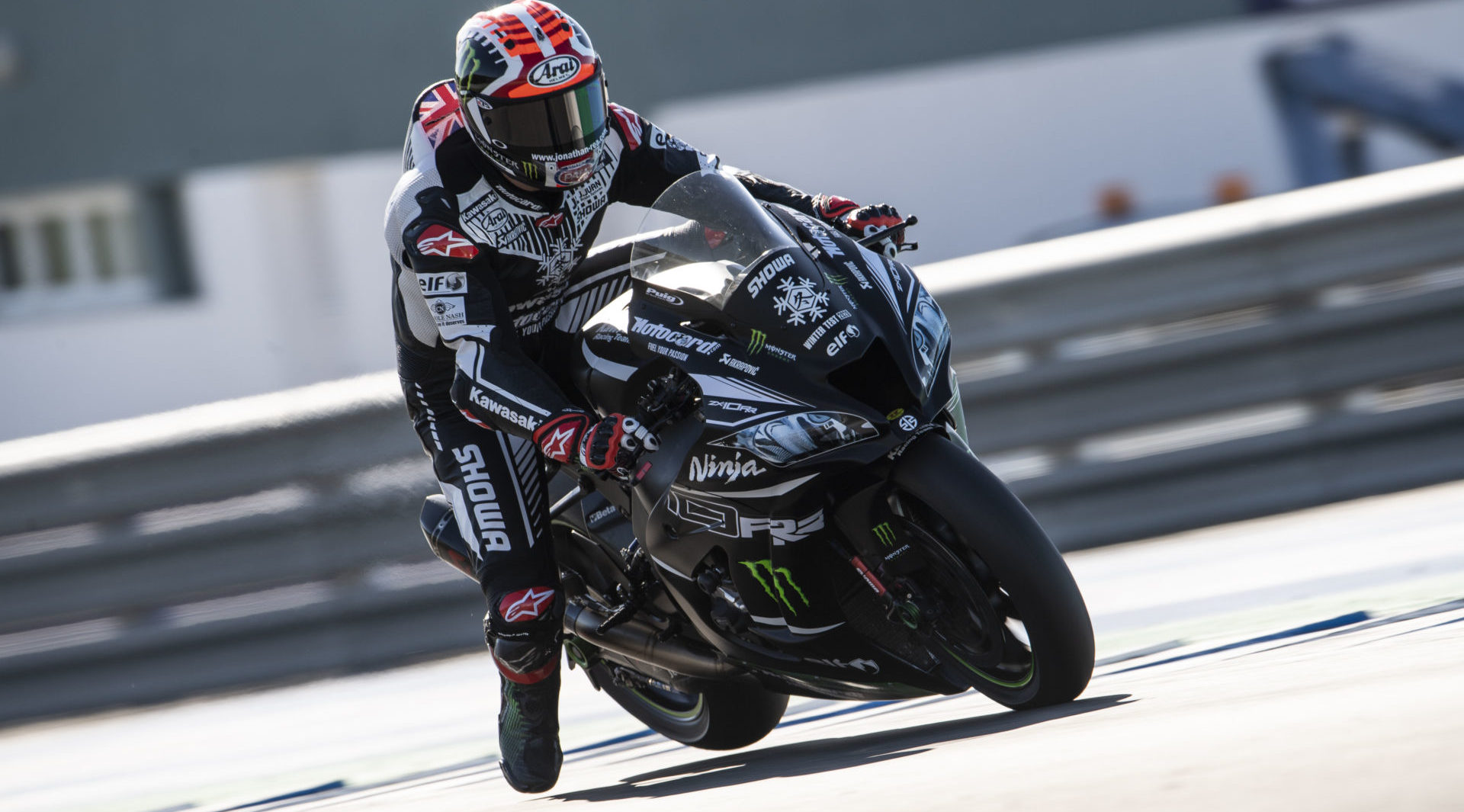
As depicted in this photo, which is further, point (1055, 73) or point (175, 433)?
point (1055, 73)

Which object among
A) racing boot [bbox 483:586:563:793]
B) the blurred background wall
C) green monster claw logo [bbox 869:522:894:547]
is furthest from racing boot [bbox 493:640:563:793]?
the blurred background wall

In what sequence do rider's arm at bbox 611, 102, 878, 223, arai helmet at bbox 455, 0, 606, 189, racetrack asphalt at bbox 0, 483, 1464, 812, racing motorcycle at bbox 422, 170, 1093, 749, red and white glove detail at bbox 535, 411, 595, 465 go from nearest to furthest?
1. racetrack asphalt at bbox 0, 483, 1464, 812
2. racing motorcycle at bbox 422, 170, 1093, 749
3. red and white glove detail at bbox 535, 411, 595, 465
4. arai helmet at bbox 455, 0, 606, 189
5. rider's arm at bbox 611, 102, 878, 223

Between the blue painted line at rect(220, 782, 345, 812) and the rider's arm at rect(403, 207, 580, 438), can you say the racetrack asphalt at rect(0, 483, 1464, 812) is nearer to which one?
the blue painted line at rect(220, 782, 345, 812)

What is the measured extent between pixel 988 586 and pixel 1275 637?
123 cm

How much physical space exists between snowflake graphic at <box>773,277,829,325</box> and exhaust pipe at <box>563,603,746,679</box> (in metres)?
0.85

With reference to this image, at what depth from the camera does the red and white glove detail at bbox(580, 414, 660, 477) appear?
361 centimetres

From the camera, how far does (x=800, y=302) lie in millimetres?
3666

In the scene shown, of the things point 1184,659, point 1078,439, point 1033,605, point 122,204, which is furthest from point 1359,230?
point 122,204

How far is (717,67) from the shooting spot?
56.7ft

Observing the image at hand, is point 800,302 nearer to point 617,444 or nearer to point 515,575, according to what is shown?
point 617,444

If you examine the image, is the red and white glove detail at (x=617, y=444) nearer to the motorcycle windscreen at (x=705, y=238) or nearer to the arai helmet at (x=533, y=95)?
the motorcycle windscreen at (x=705, y=238)

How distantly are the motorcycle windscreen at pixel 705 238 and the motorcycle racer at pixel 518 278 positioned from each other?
252mm

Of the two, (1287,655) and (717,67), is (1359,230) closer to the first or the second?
(1287,655)

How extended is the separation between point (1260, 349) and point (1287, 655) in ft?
7.85
